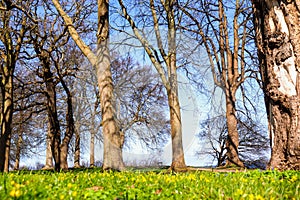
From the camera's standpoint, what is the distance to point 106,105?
376 inches

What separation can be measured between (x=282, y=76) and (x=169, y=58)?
7.45 m

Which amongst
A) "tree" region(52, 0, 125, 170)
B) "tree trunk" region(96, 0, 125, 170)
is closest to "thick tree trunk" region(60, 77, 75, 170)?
"tree" region(52, 0, 125, 170)

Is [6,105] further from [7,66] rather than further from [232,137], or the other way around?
[232,137]

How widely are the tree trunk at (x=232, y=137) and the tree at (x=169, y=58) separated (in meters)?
3.99

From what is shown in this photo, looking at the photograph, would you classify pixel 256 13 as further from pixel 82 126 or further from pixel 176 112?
pixel 82 126

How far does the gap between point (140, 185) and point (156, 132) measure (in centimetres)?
1713

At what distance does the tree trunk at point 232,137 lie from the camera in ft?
48.9

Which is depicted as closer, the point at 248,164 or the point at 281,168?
the point at 281,168

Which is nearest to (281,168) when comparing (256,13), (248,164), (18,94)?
(256,13)

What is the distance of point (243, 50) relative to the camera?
1730 centimetres

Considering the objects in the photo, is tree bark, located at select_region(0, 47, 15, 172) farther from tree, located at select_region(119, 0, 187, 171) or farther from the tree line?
tree, located at select_region(119, 0, 187, 171)

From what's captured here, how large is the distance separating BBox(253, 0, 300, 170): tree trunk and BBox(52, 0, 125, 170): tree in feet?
15.1

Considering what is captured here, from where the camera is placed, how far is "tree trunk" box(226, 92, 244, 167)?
48.9ft

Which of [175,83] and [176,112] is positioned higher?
[175,83]
